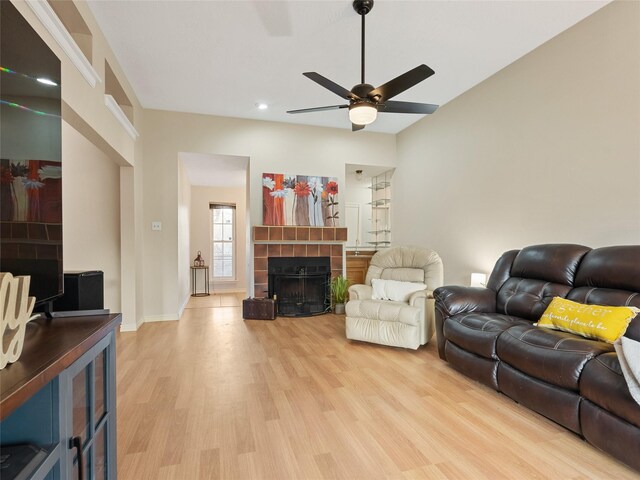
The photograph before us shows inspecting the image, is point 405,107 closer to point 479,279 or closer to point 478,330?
point 478,330

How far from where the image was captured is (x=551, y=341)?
6.50 feet

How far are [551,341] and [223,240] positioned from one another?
675 centimetres

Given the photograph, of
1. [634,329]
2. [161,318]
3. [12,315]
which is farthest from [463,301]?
[161,318]

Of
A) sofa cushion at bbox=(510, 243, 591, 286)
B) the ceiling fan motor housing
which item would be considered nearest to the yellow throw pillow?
sofa cushion at bbox=(510, 243, 591, 286)

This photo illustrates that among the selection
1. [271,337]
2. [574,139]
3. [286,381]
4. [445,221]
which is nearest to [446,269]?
[445,221]

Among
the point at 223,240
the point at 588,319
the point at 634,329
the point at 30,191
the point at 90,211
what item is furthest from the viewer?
the point at 223,240

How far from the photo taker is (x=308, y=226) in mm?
5125

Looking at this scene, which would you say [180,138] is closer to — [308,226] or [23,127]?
[308,226]

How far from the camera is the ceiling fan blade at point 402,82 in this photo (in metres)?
2.26

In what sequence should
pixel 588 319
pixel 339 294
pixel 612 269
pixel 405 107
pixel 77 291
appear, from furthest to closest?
1. pixel 339 294
2. pixel 405 107
3. pixel 612 269
4. pixel 588 319
5. pixel 77 291

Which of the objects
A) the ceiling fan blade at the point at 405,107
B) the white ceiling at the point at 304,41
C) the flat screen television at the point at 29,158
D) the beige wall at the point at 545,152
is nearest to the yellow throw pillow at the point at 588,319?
the beige wall at the point at 545,152

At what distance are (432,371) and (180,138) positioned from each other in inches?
174

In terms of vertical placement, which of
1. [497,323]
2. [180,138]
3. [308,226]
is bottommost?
[497,323]

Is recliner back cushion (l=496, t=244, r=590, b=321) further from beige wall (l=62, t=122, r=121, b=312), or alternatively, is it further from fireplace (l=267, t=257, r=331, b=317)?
beige wall (l=62, t=122, r=121, b=312)
